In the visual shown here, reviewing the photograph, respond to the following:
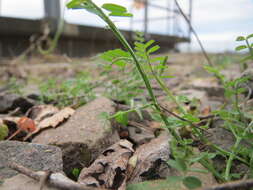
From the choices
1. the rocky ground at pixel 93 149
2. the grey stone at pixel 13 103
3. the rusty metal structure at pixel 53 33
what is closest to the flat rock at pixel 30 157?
the rocky ground at pixel 93 149

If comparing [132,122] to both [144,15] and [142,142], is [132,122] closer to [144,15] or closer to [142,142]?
[142,142]

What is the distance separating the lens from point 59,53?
17.9 ft

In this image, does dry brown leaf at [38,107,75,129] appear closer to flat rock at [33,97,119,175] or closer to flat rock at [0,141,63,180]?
flat rock at [33,97,119,175]

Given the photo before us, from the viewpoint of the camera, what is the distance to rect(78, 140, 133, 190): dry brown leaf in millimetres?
991

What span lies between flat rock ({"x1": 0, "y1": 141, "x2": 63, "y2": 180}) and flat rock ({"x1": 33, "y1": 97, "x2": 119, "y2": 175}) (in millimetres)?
116

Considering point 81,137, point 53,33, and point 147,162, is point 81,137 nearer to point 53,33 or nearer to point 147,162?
point 147,162

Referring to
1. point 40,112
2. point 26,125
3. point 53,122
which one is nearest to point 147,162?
point 53,122

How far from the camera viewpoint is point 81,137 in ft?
4.14

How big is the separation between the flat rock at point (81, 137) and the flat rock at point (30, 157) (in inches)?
4.6

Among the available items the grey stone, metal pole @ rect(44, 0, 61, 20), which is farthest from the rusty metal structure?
the grey stone

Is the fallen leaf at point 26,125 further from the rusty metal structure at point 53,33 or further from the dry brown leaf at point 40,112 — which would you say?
the rusty metal structure at point 53,33

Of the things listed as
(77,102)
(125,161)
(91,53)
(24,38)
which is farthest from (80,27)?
(125,161)

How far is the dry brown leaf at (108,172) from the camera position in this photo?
991 millimetres

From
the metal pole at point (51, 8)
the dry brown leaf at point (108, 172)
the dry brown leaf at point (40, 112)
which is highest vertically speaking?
the metal pole at point (51, 8)
